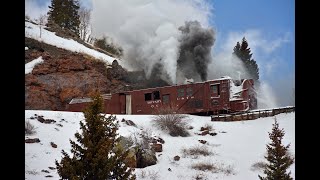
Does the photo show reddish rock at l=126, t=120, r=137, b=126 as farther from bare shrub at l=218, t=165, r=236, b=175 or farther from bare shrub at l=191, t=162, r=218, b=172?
bare shrub at l=218, t=165, r=236, b=175

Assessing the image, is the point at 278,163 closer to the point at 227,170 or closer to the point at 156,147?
the point at 227,170

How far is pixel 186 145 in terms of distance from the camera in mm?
13812

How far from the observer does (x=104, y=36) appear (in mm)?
25344

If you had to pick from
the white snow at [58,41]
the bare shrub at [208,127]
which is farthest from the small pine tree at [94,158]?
the white snow at [58,41]

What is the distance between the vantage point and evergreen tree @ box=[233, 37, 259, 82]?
15935mm

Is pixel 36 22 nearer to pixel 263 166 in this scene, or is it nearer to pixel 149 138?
pixel 149 138

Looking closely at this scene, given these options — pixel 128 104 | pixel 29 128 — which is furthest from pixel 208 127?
pixel 29 128

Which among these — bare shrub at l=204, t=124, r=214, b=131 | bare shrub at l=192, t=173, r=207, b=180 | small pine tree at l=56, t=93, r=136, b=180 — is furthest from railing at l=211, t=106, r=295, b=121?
small pine tree at l=56, t=93, r=136, b=180

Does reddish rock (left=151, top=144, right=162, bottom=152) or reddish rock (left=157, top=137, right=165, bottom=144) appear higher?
reddish rock (left=157, top=137, right=165, bottom=144)

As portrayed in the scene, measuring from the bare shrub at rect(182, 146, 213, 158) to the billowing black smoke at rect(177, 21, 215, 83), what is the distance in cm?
952

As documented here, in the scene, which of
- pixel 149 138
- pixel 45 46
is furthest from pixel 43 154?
pixel 45 46

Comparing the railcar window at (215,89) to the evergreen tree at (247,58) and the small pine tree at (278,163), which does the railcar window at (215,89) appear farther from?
the small pine tree at (278,163)

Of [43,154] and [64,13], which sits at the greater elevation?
[64,13]
